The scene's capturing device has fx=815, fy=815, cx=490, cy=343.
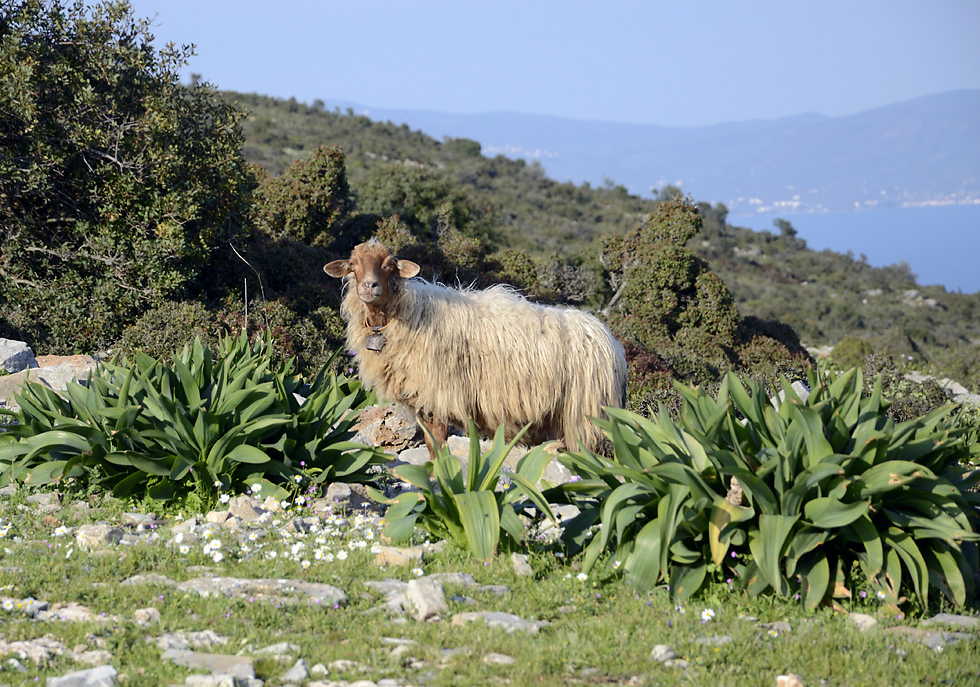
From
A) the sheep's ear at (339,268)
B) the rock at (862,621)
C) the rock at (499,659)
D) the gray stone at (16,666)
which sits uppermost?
the sheep's ear at (339,268)

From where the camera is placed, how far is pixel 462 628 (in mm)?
3998

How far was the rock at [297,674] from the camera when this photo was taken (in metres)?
3.42

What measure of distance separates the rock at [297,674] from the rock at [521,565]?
63.6 inches

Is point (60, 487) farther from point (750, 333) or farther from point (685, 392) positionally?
point (750, 333)

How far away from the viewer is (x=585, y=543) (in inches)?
201

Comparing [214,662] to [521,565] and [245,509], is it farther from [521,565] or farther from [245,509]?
[245,509]

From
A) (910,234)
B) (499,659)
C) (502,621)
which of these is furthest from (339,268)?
(910,234)

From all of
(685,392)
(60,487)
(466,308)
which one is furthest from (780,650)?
(60,487)

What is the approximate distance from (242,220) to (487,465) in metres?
10.8

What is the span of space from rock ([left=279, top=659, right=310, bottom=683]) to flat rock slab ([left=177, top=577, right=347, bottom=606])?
2.33 ft

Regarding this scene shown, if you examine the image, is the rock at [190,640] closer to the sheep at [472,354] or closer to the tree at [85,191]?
the sheep at [472,354]

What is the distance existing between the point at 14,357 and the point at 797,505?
31.3 ft

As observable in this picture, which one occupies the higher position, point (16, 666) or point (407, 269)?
point (407, 269)

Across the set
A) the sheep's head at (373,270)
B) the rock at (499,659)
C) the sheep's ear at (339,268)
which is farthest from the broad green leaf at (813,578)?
the sheep's ear at (339,268)
